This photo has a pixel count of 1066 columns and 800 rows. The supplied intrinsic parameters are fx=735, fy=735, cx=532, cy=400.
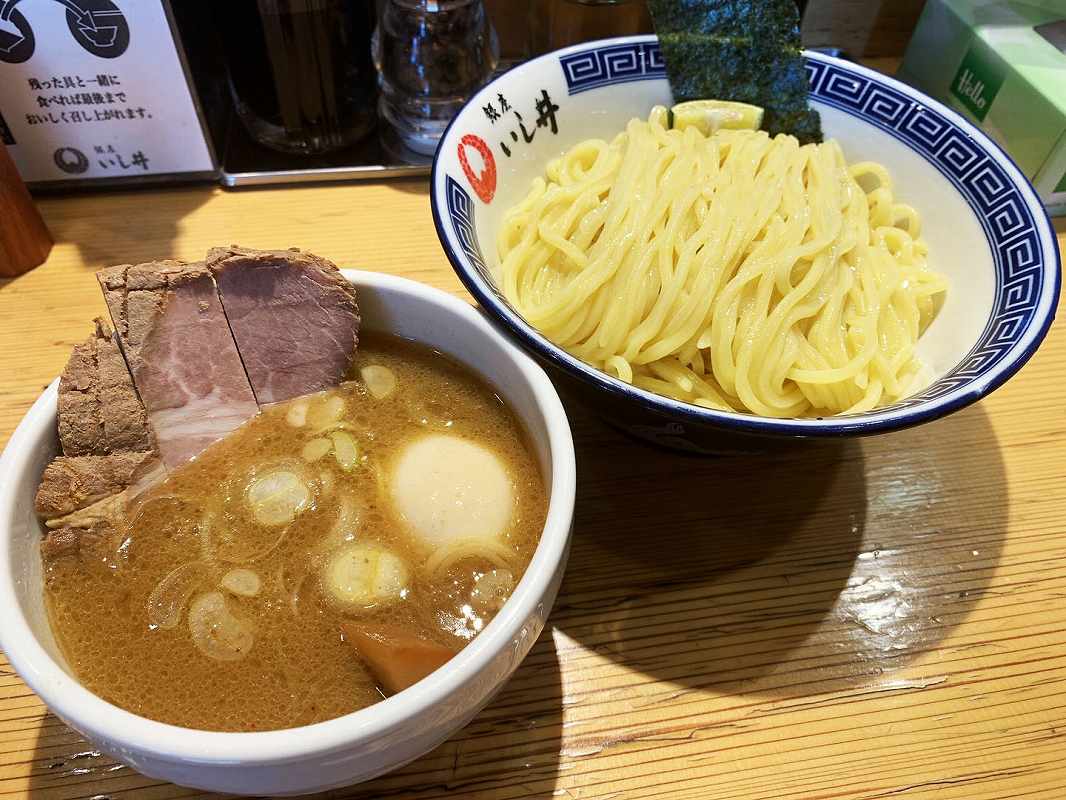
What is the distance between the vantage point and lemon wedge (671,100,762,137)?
1547 millimetres

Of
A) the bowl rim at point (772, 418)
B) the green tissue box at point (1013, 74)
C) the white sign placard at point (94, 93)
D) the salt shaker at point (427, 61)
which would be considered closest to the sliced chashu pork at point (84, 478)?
the bowl rim at point (772, 418)

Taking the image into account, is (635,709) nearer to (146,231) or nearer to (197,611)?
(197,611)

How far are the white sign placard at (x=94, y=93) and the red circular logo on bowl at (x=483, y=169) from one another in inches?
30.5

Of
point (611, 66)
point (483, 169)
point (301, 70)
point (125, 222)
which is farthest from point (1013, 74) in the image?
point (125, 222)

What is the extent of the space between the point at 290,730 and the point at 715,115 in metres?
1.40

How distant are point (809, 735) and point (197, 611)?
0.84 m

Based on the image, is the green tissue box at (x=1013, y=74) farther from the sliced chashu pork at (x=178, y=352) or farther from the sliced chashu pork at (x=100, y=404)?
the sliced chashu pork at (x=100, y=404)

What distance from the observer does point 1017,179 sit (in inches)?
50.7

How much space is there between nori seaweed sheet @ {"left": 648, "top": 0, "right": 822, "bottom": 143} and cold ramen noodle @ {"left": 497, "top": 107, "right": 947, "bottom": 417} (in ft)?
0.56

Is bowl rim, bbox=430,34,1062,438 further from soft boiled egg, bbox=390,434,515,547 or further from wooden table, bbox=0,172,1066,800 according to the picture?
wooden table, bbox=0,172,1066,800

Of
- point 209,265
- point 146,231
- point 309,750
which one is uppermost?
point 209,265

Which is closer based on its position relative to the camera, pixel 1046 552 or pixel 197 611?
pixel 197 611

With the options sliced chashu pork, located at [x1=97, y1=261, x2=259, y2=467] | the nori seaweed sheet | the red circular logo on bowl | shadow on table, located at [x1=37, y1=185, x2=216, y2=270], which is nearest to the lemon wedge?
the nori seaweed sheet

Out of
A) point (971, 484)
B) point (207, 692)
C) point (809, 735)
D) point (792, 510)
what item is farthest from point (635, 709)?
point (971, 484)
